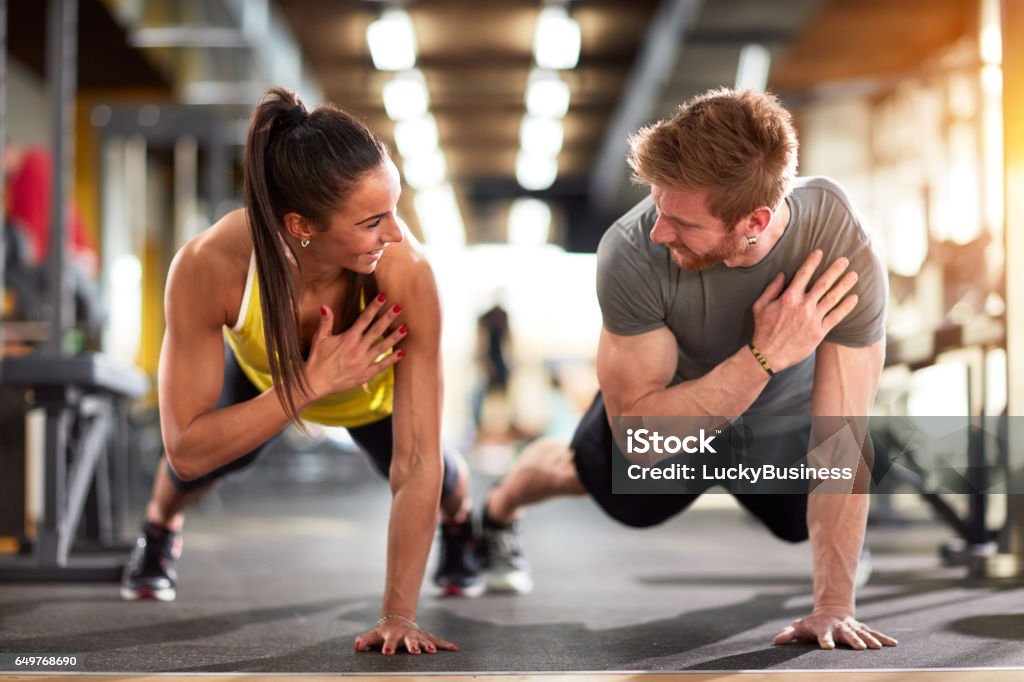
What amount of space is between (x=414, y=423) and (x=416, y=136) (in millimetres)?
8730

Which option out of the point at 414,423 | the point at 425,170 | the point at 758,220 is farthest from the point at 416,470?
the point at 425,170

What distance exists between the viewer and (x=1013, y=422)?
254cm

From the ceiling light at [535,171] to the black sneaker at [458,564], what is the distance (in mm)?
9135

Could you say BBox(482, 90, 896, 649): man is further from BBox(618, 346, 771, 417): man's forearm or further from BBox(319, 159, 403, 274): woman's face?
BBox(319, 159, 403, 274): woman's face

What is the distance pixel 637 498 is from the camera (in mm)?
2041

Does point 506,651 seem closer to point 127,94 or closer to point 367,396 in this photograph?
point 367,396

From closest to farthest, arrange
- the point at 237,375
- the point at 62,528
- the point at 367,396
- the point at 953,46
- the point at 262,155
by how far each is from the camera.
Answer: the point at 262,155, the point at 367,396, the point at 237,375, the point at 62,528, the point at 953,46

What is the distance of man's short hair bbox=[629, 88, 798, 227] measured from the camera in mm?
1589

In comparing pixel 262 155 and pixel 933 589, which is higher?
pixel 262 155

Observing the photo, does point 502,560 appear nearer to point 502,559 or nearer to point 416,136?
point 502,559

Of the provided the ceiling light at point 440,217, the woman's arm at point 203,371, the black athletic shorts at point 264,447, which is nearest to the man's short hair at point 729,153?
the woman's arm at point 203,371

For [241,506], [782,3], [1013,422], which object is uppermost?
[782,3]

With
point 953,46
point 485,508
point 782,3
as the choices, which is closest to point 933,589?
point 485,508

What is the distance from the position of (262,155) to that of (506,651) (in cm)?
83
